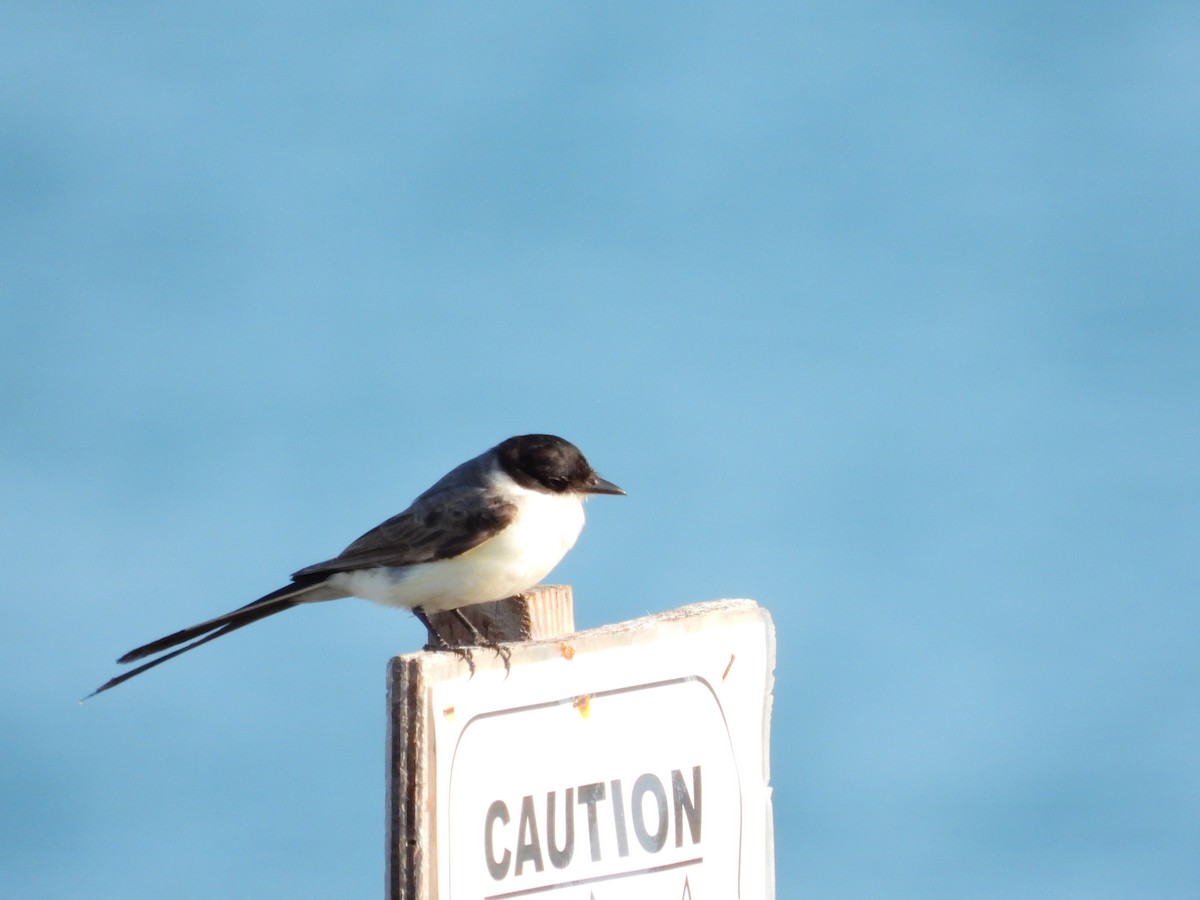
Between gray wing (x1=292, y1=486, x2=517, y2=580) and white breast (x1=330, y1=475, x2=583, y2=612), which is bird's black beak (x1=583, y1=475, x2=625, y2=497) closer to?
white breast (x1=330, y1=475, x2=583, y2=612)

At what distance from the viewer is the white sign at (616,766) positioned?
3.03 meters

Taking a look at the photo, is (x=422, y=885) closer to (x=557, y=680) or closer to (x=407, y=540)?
(x=557, y=680)

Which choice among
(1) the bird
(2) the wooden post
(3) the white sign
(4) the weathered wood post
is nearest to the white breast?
(1) the bird

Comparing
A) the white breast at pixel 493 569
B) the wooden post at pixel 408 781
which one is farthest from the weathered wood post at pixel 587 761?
the white breast at pixel 493 569

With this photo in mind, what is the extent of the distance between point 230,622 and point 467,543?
71 cm

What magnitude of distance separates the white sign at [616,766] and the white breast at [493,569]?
2.90 ft

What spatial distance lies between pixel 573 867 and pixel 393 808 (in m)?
0.50

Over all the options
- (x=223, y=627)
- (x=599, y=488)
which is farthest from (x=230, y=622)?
(x=599, y=488)

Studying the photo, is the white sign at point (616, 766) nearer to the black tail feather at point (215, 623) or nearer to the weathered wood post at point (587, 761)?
the weathered wood post at point (587, 761)

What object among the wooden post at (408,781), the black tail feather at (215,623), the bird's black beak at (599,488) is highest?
the bird's black beak at (599,488)

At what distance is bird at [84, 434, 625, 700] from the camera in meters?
4.50

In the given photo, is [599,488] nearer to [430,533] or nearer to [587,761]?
[430,533]

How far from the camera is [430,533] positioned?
473cm

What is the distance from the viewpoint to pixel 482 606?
4.18 meters
